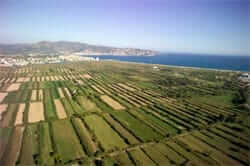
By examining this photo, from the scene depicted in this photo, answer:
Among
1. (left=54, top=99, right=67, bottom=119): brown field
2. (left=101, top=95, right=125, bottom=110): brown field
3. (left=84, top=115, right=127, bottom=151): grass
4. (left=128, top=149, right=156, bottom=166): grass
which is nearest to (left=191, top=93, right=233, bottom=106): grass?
(left=101, top=95, right=125, bottom=110): brown field

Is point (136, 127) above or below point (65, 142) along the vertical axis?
above

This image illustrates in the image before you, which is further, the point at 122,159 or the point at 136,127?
the point at 136,127

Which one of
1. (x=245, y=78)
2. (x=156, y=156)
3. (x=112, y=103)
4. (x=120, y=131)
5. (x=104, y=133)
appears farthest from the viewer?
(x=245, y=78)

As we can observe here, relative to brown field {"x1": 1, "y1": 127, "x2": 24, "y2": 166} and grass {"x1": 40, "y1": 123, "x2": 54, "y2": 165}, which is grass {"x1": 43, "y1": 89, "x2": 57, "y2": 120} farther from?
brown field {"x1": 1, "y1": 127, "x2": 24, "y2": 166}

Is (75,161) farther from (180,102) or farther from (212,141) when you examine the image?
(180,102)

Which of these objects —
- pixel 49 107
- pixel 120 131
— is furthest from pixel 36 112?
pixel 120 131

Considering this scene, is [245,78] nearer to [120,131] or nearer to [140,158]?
[120,131]

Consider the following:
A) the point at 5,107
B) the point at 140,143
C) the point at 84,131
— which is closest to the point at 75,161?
the point at 84,131
